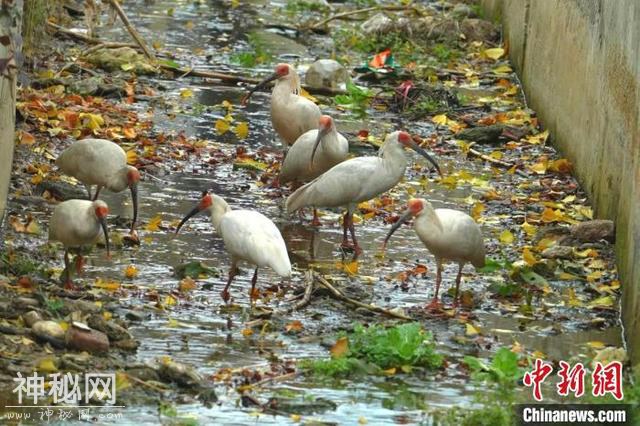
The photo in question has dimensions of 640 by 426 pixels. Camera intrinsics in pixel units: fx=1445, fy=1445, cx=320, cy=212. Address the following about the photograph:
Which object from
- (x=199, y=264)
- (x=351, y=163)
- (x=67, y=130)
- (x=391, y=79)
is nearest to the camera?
(x=199, y=264)

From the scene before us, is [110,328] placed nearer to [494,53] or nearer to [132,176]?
[132,176]

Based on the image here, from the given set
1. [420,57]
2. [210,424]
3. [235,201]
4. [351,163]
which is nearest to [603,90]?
[351,163]

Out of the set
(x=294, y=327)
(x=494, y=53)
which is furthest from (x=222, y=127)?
(x=294, y=327)

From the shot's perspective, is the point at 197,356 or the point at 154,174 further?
the point at 154,174

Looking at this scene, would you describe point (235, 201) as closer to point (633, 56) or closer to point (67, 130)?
point (67, 130)

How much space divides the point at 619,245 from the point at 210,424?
3.59 metres

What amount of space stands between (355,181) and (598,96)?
202cm

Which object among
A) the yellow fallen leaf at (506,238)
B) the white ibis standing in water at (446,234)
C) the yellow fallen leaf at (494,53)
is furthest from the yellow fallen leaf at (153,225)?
the yellow fallen leaf at (494,53)

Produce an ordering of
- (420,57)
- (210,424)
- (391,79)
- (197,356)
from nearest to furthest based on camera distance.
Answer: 1. (210,424)
2. (197,356)
3. (391,79)
4. (420,57)

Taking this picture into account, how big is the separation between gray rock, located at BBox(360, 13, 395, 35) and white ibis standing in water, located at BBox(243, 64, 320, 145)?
17.5ft

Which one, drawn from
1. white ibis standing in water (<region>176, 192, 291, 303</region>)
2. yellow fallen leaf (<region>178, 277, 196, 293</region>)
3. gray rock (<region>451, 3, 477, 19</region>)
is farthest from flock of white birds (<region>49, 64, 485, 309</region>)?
gray rock (<region>451, 3, 477, 19</region>)

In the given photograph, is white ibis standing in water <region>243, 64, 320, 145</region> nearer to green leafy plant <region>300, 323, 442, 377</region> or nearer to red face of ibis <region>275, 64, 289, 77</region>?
red face of ibis <region>275, 64, 289, 77</region>

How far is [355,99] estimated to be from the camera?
1382 cm

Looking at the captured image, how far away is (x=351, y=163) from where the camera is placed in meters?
9.78
